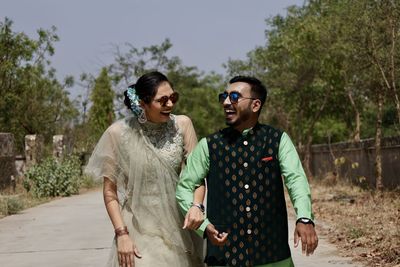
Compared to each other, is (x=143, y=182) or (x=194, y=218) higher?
(x=143, y=182)

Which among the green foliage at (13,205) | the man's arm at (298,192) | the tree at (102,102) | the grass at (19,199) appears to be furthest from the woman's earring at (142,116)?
the tree at (102,102)

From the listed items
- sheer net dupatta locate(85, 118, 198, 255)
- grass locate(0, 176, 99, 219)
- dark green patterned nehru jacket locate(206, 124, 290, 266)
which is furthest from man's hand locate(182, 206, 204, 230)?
grass locate(0, 176, 99, 219)

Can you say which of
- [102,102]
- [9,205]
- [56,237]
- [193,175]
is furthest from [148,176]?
[102,102]

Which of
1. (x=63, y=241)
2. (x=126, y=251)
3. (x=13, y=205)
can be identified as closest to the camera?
(x=126, y=251)

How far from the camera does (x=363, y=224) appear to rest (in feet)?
34.3

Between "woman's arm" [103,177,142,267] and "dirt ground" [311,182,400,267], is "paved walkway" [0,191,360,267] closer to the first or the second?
"dirt ground" [311,182,400,267]

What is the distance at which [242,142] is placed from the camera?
3.70m

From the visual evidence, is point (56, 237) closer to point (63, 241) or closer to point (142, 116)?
point (63, 241)

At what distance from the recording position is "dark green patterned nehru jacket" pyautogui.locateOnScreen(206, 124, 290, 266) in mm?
3611

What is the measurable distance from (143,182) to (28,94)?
2522 centimetres

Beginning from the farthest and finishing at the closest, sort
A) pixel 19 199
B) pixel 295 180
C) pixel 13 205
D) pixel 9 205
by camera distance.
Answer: pixel 19 199, pixel 13 205, pixel 9 205, pixel 295 180

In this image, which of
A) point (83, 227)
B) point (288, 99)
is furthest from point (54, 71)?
point (83, 227)

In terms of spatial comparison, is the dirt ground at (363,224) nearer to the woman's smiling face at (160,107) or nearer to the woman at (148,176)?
the woman at (148,176)

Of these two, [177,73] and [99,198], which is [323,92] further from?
[177,73]
